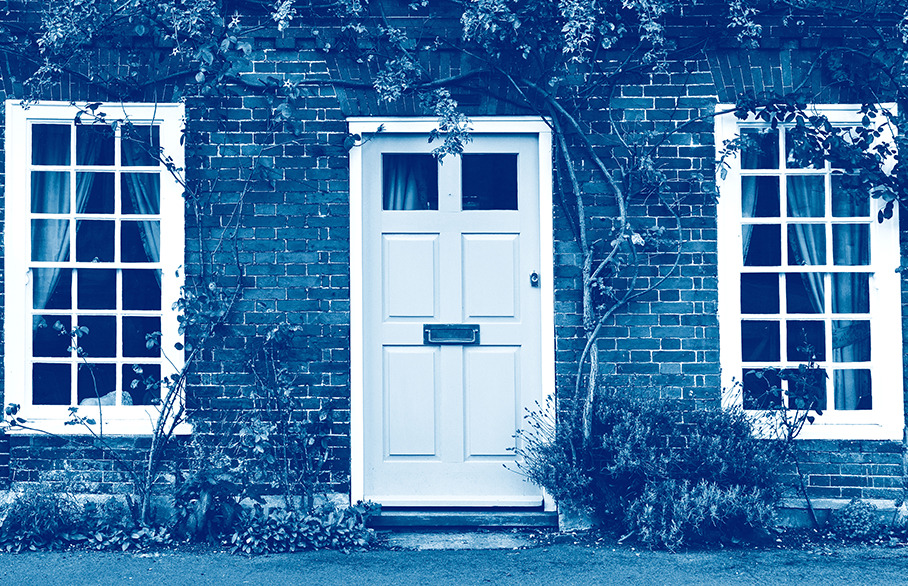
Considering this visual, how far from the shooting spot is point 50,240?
6.73 m

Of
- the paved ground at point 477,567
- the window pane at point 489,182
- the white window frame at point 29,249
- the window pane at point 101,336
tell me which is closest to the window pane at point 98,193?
the white window frame at point 29,249

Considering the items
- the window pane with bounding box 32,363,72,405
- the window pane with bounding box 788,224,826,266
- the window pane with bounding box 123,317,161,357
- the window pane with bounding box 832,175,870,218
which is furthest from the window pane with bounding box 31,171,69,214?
the window pane with bounding box 832,175,870,218

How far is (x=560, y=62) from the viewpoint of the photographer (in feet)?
21.7

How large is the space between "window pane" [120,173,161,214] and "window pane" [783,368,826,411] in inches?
162

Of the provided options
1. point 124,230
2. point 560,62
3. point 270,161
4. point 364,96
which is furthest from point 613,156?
point 124,230

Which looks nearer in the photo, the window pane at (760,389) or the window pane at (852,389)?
the window pane at (760,389)

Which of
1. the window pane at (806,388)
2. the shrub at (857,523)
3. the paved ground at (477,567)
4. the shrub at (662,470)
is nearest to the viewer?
the paved ground at (477,567)

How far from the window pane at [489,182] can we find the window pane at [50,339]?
268 centimetres

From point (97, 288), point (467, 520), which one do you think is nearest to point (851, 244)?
point (467, 520)

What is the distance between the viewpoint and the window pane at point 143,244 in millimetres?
6707

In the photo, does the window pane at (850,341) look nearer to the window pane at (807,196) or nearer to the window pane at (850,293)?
the window pane at (850,293)

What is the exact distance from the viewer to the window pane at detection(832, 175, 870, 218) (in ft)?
21.5

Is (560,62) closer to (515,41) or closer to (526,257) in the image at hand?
(515,41)

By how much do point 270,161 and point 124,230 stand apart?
106 centimetres
